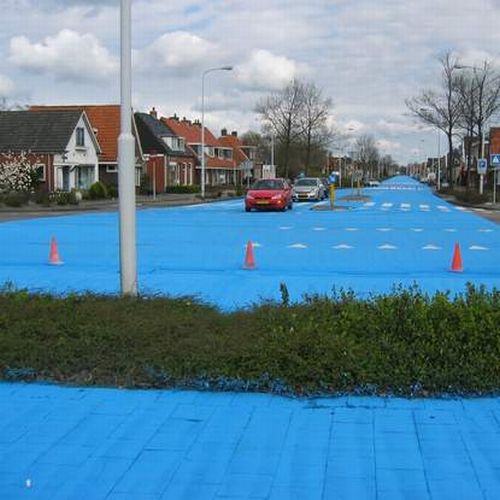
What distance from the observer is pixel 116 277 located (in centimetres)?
1238

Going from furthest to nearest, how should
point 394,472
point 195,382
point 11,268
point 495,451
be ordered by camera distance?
point 11,268 < point 195,382 < point 495,451 < point 394,472

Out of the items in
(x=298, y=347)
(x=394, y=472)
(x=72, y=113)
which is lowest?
(x=394, y=472)

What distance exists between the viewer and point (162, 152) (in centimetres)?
7375

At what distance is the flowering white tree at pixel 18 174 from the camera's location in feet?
155

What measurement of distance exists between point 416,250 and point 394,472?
43.3 ft

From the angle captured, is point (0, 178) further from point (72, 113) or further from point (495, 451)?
point (495, 451)

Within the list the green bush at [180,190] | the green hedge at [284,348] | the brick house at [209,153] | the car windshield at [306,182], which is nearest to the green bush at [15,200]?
the car windshield at [306,182]

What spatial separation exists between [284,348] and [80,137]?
53.0 metres

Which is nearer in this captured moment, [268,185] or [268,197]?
[268,197]

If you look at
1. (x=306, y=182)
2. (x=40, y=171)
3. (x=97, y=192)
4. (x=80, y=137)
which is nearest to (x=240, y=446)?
(x=306, y=182)

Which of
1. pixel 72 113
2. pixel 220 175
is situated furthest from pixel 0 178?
pixel 220 175

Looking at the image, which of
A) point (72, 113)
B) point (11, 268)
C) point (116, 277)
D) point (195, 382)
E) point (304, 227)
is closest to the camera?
point (195, 382)

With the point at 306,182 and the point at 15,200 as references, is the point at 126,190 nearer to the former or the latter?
the point at 15,200

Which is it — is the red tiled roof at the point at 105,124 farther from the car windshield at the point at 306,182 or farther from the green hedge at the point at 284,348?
the green hedge at the point at 284,348
